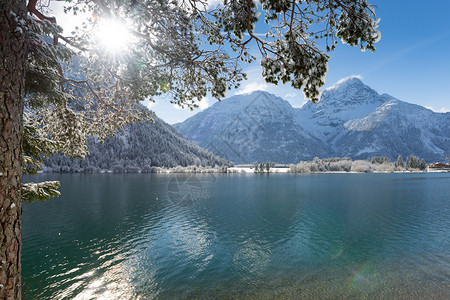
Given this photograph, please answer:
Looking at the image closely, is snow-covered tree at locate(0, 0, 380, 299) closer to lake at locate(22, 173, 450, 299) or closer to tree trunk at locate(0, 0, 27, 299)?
tree trunk at locate(0, 0, 27, 299)

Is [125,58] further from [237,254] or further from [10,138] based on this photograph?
[237,254]

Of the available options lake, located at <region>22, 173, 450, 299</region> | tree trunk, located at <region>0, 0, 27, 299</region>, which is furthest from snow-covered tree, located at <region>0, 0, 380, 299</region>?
lake, located at <region>22, 173, 450, 299</region>

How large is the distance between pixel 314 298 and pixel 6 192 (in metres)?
19.3

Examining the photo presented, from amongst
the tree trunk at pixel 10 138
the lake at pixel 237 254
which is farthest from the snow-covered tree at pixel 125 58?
the lake at pixel 237 254

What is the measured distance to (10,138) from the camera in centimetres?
520

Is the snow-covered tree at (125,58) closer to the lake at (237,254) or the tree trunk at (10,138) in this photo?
the tree trunk at (10,138)

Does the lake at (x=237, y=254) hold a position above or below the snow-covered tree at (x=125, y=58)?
below

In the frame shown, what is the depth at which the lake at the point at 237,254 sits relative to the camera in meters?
18.4

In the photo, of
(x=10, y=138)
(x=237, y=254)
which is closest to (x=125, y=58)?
(x=10, y=138)

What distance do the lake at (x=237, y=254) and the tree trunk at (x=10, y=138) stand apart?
48.5 feet

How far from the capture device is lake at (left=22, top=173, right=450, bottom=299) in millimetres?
18406

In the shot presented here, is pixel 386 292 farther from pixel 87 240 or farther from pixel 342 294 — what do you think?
pixel 87 240

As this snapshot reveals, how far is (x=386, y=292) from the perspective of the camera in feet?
58.6

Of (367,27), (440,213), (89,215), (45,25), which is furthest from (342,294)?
(89,215)
